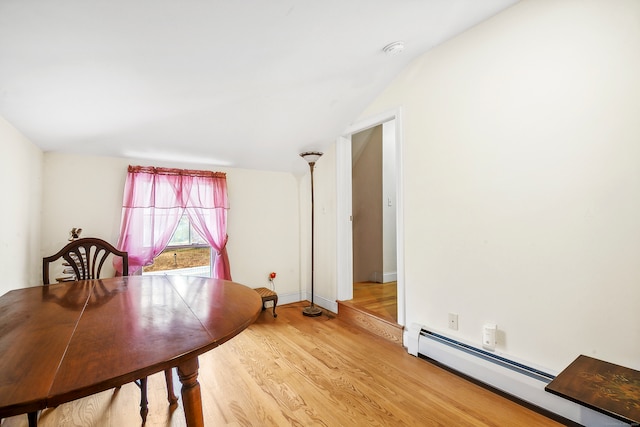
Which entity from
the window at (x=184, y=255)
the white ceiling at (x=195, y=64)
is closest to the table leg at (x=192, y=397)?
the white ceiling at (x=195, y=64)

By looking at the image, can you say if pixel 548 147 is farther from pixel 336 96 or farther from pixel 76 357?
pixel 76 357

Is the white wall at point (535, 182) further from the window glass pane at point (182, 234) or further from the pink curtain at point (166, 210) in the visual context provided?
the window glass pane at point (182, 234)

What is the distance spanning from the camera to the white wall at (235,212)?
265 cm

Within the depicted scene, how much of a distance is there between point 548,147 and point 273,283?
3065mm

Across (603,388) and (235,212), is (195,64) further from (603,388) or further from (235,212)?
(603,388)

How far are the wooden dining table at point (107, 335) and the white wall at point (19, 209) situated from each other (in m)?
0.71

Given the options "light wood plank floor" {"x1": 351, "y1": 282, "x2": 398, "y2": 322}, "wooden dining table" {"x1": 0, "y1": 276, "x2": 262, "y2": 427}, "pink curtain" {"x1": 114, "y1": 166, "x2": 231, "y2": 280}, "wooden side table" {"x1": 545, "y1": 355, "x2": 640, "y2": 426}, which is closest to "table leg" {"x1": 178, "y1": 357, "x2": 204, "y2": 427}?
"wooden dining table" {"x1": 0, "y1": 276, "x2": 262, "y2": 427}

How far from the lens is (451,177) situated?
2.22 meters

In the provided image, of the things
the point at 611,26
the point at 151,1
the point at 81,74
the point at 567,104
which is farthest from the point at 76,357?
the point at 611,26

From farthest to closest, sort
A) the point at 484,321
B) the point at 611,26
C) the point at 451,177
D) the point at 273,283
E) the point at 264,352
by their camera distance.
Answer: the point at 273,283
the point at 264,352
the point at 451,177
the point at 484,321
the point at 611,26

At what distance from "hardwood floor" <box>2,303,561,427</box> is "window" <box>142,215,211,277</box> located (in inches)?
50.0

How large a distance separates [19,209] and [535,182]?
343cm

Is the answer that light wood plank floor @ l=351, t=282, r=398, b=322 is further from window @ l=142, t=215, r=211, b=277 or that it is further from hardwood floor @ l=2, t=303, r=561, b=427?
window @ l=142, t=215, r=211, b=277

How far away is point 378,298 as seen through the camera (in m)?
3.46
